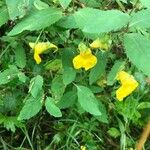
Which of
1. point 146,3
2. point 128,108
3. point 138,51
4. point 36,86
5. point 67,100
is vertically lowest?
point 128,108

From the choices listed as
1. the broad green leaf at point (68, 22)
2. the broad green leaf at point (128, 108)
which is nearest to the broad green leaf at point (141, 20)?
the broad green leaf at point (68, 22)

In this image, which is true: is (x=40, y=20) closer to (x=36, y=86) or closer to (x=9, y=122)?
(x=36, y=86)

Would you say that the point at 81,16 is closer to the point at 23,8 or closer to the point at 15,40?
the point at 23,8

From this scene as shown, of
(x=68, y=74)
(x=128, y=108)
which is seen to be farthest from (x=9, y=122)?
(x=128, y=108)

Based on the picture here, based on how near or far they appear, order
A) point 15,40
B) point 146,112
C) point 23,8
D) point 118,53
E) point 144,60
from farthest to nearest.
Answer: point 146,112, point 118,53, point 15,40, point 23,8, point 144,60

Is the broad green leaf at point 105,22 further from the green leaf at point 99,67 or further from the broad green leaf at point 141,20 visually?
the green leaf at point 99,67

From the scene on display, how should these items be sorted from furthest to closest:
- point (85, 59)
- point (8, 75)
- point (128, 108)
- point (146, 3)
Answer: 1. point (128, 108)
2. point (8, 75)
3. point (85, 59)
4. point (146, 3)

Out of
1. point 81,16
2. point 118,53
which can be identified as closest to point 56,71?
point 118,53
